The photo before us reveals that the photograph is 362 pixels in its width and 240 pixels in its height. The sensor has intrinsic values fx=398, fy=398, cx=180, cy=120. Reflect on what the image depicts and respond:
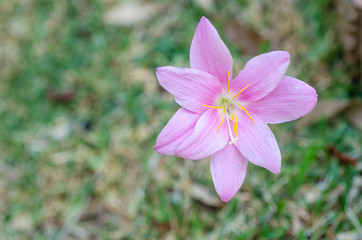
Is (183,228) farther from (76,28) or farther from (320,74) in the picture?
(76,28)

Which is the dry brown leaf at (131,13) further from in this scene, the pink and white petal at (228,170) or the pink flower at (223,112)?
the pink and white petal at (228,170)

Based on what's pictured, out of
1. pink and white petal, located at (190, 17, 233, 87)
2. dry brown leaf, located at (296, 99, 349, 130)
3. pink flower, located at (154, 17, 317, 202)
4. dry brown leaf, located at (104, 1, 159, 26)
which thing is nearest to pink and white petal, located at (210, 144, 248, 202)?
pink flower, located at (154, 17, 317, 202)

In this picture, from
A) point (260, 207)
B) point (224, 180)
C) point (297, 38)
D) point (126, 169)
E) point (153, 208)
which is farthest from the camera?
point (297, 38)

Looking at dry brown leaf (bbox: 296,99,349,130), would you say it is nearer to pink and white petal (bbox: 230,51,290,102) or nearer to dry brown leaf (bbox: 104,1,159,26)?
pink and white petal (bbox: 230,51,290,102)

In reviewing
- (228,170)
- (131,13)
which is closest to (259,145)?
(228,170)

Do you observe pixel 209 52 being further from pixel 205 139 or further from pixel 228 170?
pixel 228 170

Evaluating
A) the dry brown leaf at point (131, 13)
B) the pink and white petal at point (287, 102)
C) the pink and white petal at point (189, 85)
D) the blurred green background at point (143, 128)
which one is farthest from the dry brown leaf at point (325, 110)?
the dry brown leaf at point (131, 13)

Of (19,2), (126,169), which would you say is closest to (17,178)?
(126,169)
